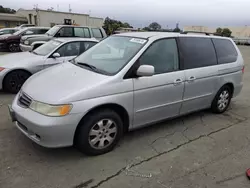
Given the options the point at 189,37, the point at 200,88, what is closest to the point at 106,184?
the point at 200,88

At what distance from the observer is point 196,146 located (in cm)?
366

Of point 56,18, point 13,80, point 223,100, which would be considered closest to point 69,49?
point 13,80

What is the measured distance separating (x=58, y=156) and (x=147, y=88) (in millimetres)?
1558

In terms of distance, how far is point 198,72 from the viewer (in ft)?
13.7

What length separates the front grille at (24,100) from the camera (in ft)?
10.2

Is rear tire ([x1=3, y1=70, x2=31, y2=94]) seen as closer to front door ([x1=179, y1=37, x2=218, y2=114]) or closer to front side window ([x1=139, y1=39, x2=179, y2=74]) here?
front side window ([x1=139, y1=39, x2=179, y2=74])

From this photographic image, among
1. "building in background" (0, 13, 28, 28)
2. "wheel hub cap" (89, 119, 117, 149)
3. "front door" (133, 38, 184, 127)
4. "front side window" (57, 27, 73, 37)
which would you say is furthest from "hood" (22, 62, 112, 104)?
"building in background" (0, 13, 28, 28)

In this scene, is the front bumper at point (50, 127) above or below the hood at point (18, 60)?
below

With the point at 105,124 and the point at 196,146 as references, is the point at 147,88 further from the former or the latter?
the point at 196,146

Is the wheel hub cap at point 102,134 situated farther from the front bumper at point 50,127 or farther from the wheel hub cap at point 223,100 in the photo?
the wheel hub cap at point 223,100

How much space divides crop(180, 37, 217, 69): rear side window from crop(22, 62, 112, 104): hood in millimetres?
1584

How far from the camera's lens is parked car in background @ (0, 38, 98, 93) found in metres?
5.84

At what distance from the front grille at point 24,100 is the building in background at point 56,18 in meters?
34.2

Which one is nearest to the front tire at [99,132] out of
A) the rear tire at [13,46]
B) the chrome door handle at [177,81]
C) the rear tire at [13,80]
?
the chrome door handle at [177,81]
